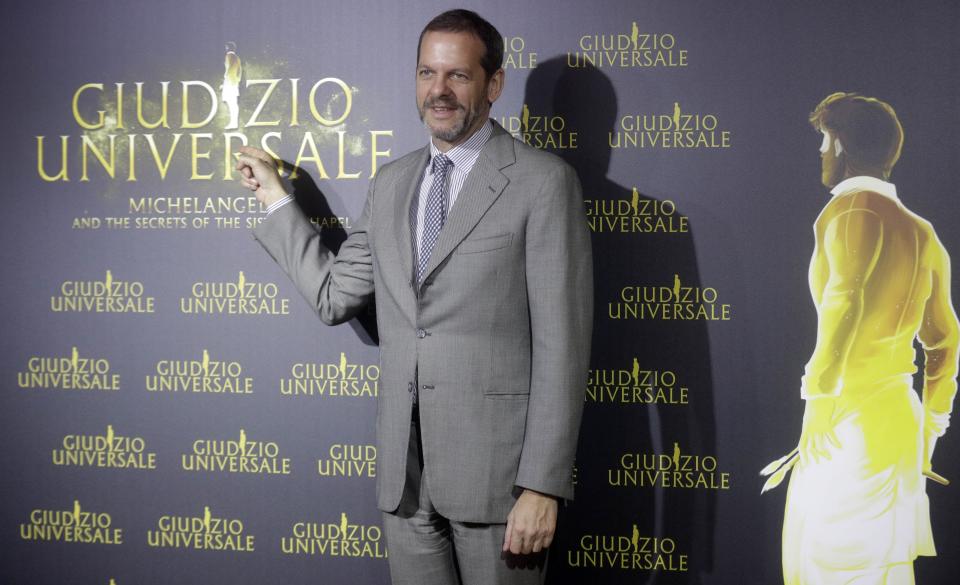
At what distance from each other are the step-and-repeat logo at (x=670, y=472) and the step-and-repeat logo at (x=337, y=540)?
0.71m

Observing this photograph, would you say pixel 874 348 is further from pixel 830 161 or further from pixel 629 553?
pixel 629 553

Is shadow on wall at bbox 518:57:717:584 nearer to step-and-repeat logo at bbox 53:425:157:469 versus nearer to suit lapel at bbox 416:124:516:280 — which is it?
suit lapel at bbox 416:124:516:280

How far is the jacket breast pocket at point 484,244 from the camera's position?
1783 mm

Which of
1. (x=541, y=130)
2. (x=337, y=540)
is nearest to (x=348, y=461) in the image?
(x=337, y=540)

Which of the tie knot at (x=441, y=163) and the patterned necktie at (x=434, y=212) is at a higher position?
the tie knot at (x=441, y=163)

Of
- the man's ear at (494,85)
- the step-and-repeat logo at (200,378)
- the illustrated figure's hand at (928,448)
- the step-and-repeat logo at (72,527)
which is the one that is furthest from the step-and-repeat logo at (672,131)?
the step-and-repeat logo at (72,527)

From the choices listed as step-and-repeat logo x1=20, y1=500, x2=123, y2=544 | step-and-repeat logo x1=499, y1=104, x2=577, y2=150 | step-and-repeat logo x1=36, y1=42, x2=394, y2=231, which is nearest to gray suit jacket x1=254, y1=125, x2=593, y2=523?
step-and-repeat logo x1=499, y1=104, x2=577, y2=150

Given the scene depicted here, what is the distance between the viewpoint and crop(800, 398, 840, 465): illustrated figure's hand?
2281mm

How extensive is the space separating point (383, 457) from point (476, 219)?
0.56 metres

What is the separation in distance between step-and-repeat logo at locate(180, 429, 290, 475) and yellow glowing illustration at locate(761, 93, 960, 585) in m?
1.55

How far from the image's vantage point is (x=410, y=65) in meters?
2.41

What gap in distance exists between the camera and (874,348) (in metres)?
2.26

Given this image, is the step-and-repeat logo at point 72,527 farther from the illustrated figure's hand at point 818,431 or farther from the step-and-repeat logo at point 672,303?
the illustrated figure's hand at point 818,431

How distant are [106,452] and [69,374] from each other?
27cm
